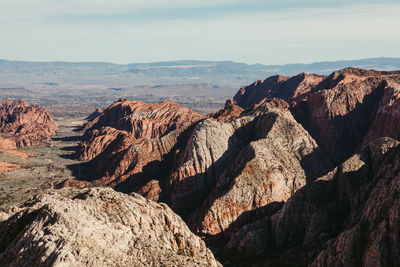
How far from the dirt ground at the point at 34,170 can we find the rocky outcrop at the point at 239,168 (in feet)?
135

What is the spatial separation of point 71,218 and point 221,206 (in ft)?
117

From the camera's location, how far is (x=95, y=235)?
2969cm

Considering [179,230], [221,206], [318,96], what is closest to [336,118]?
[318,96]

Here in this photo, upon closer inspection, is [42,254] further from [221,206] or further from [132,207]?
[221,206]

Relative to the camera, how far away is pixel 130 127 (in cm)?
17138

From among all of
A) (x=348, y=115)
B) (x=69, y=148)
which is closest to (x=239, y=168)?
(x=348, y=115)

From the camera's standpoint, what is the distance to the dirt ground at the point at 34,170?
104 m

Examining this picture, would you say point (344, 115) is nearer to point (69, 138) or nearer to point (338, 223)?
point (338, 223)

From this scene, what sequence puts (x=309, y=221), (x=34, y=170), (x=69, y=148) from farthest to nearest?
(x=69, y=148)
(x=34, y=170)
(x=309, y=221)

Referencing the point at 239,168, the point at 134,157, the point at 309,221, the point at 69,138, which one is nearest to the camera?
the point at 309,221

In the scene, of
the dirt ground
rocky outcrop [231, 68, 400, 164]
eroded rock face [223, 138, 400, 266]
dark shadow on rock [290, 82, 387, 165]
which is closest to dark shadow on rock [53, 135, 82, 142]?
the dirt ground

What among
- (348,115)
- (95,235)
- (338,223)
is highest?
(348,115)

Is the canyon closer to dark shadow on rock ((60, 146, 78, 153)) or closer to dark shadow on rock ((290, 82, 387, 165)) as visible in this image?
dark shadow on rock ((290, 82, 387, 165))

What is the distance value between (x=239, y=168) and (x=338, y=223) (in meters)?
22.6
